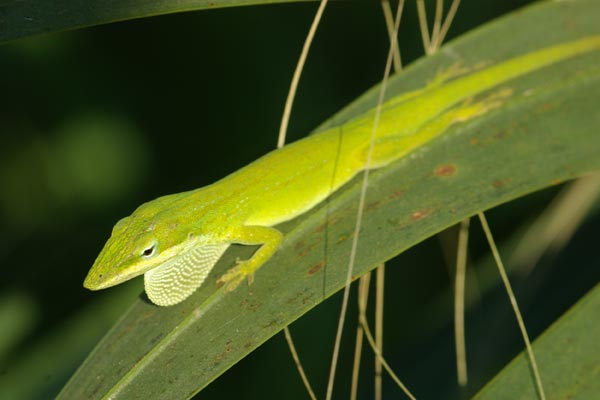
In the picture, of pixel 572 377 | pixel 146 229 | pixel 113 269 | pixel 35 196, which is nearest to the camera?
pixel 572 377

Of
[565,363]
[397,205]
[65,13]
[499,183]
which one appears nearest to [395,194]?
[397,205]

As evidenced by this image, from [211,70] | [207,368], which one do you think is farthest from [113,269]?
[211,70]

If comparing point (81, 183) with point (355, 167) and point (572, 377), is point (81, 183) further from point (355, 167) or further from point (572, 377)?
point (572, 377)

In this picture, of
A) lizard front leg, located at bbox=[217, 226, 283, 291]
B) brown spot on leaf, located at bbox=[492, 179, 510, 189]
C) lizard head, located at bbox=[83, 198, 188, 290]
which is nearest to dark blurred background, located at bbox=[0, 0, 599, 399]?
lizard head, located at bbox=[83, 198, 188, 290]

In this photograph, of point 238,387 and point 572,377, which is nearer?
point 572,377

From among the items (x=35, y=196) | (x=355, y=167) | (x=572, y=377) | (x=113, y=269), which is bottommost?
(x=572, y=377)
